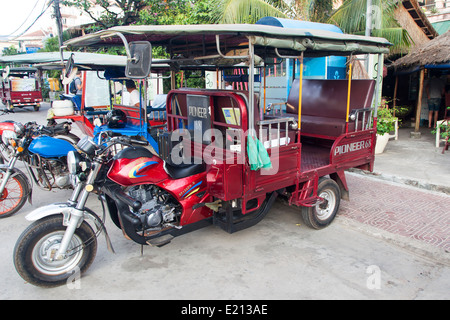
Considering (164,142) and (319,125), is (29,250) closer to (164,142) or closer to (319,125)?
(164,142)

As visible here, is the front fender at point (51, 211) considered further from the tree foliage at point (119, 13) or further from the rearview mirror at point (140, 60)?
A: the tree foliage at point (119, 13)

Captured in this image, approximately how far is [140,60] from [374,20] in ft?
26.9

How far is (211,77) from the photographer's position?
44.2 feet

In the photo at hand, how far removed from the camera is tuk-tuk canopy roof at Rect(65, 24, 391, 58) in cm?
327

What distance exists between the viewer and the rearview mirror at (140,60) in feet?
9.79

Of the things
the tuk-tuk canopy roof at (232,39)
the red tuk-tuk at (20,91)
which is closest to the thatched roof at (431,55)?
the tuk-tuk canopy roof at (232,39)

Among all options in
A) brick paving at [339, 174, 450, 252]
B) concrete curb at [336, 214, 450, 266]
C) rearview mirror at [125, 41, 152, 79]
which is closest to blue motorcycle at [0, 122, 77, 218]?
rearview mirror at [125, 41, 152, 79]

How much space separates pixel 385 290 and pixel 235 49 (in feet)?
11.2

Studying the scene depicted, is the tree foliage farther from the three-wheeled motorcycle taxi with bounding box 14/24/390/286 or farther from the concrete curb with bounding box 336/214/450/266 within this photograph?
the concrete curb with bounding box 336/214/450/266

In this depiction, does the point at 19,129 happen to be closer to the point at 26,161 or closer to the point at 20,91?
the point at 26,161

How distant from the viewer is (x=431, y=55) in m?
10.0

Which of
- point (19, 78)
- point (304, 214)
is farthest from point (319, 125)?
point (19, 78)

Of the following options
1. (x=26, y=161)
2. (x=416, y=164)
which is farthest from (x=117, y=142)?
(x=416, y=164)
